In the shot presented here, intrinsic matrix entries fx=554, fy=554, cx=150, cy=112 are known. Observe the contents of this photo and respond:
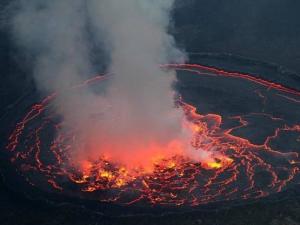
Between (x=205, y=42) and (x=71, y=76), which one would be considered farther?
(x=205, y=42)

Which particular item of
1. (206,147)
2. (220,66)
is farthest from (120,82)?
(220,66)

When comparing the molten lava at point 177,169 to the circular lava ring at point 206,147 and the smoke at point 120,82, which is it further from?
the smoke at point 120,82

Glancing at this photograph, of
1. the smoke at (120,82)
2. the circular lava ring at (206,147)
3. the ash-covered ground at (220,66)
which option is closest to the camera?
the ash-covered ground at (220,66)

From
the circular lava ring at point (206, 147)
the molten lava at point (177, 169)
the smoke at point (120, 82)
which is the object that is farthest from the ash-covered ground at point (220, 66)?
the smoke at point (120, 82)

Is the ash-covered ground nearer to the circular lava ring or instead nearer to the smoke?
the circular lava ring

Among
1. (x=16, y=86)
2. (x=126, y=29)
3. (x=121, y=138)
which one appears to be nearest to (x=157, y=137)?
(x=121, y=138)

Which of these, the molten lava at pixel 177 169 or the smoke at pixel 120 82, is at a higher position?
the smoke at pixel 120 82

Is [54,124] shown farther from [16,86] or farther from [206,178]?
[206,178]
